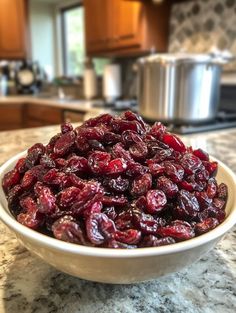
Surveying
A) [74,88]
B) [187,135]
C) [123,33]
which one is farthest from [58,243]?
[74,88]

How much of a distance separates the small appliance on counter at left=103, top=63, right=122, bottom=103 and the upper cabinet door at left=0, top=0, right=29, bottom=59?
4.67 ft

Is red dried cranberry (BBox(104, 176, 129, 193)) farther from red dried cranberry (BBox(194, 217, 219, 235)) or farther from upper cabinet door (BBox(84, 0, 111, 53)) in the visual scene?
upper cabinet door (BBox(84, 0, 111, 53))

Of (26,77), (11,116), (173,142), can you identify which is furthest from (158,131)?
(26,77)

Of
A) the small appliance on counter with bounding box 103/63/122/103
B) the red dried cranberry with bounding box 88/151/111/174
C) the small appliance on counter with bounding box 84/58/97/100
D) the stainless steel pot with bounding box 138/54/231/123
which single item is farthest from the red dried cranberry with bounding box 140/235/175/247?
the small appliance on counter with bounding box 84/58/97/100

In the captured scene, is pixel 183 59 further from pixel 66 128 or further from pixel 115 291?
pixel 115 291

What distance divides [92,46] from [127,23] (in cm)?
60

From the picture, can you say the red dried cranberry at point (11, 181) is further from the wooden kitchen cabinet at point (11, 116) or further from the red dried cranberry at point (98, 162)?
the wooden kitchen cabinet at point (11, 116)

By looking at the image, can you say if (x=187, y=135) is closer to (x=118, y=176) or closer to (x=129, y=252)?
(x=118, y=176)

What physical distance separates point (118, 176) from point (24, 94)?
3.91 metres

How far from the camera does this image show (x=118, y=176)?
427 millimetres

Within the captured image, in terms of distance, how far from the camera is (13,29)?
384cm

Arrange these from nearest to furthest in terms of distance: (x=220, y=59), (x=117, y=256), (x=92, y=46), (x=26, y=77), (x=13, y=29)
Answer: (x=117, y=256), (x=220, y=59), (x=92, y=46), (x=13, y=29), (x=26, y=77)

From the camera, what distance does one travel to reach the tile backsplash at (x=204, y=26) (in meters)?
2.15

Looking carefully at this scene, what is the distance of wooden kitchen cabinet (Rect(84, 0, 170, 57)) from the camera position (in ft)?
8.34
